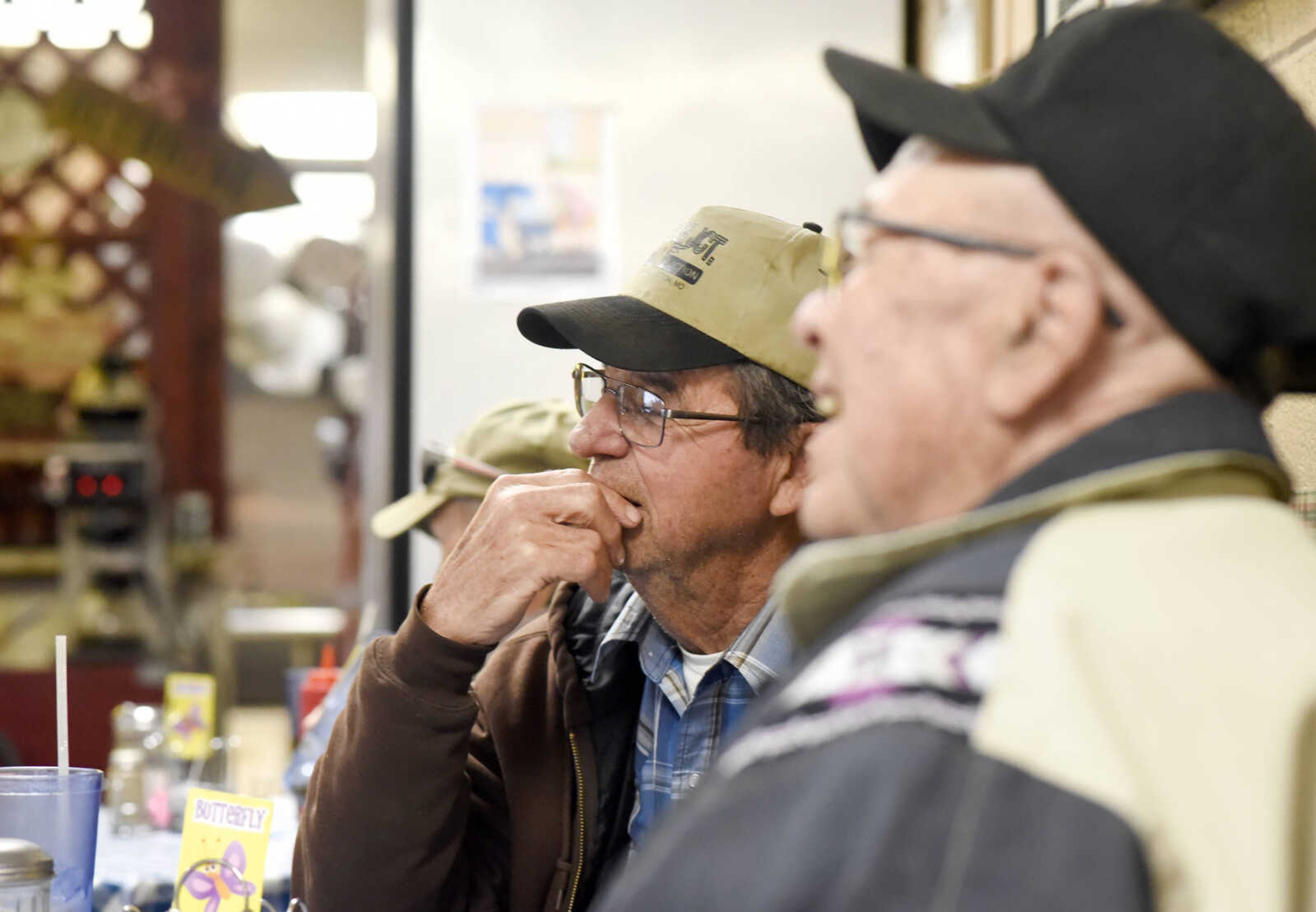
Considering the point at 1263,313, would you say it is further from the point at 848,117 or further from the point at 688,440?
the point at 848,117

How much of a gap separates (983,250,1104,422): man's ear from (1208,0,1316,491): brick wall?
0.83 metres

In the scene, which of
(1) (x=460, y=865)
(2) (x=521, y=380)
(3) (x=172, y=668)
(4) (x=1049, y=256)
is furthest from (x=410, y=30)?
(3) (x=172, y=668)

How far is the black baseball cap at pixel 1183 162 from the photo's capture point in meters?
0.75

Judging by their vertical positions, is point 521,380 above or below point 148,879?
above

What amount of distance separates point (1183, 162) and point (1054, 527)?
23cm

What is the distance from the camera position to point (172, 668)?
5977 millimetres

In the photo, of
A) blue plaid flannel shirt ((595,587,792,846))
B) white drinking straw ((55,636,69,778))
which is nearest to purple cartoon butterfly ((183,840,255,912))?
white drinking straw ((55,636,69,778))

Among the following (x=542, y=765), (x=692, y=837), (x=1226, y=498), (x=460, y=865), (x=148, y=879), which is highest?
(x=1226, y=498)

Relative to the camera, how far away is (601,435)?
164cm

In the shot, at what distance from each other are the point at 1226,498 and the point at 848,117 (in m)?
2.72

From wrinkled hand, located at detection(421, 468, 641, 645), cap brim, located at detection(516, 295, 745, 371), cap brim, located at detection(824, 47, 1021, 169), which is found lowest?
wrinkled hand, located at detection(421, 468, 641, 645)

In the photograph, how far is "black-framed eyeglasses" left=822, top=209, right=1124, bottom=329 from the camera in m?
0.77

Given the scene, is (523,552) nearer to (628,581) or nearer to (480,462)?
(628,581)

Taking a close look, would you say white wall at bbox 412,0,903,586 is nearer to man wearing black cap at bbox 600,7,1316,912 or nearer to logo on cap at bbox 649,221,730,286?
logo on cap at bbox 649,221,730,286
